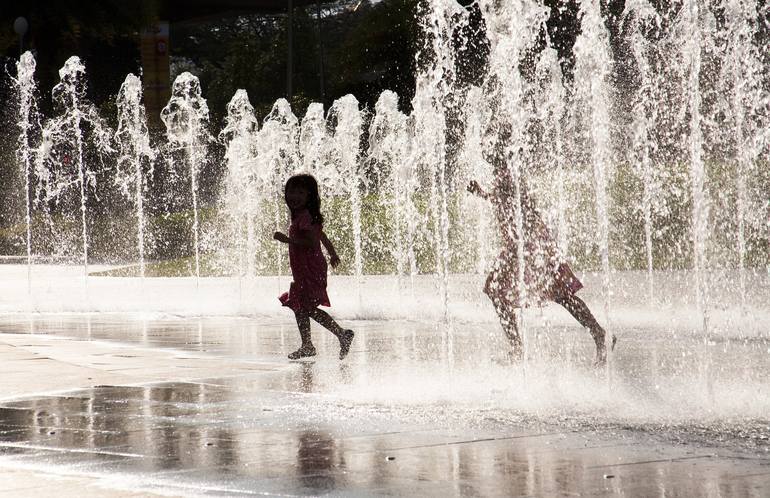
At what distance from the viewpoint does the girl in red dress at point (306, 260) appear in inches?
426

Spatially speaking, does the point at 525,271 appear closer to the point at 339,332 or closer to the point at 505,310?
the point at 505,310

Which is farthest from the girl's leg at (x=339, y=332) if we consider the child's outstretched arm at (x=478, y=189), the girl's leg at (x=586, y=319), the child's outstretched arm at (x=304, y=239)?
the girl's leg at (x=586, y=319)

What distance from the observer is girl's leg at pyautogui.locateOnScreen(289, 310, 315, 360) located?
423 inches

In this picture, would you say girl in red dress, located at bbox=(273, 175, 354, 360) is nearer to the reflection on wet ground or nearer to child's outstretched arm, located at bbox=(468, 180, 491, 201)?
the reflection on wet ground

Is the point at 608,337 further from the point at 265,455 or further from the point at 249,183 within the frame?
the point at 249,183

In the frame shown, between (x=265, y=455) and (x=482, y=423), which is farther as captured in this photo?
(x=482, y=423)

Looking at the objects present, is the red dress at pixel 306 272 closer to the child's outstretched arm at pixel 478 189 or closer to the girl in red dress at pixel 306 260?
the girl in red dress at pixel 306 260

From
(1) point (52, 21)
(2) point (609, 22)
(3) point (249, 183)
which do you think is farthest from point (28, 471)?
(2) point (609, 22)

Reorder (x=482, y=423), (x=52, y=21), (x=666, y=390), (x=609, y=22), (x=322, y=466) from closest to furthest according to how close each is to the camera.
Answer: (x=322, y=466) → (x=482, y=423) → (x=666, y=390) → (x=52, y=21) → (x=609, y=22)

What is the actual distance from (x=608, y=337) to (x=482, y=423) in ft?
7.40

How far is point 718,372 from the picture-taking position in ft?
30.5

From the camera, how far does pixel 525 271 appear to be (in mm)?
9484

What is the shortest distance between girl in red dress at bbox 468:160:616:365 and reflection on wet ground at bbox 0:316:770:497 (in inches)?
14.2

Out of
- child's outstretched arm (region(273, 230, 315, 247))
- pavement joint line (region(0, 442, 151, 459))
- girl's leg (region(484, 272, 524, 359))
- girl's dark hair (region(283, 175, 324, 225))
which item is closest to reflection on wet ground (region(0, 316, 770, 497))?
pavement joint line (region(0, 442, 151, 459))
